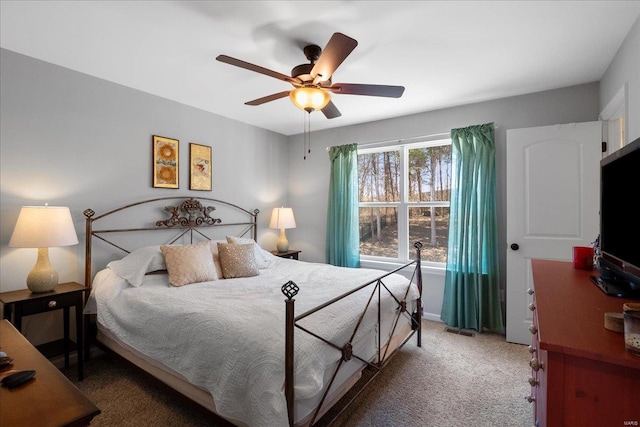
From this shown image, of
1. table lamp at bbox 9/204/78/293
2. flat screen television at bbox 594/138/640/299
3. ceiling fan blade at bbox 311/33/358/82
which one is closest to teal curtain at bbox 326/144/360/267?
ceiling fan blade at bbox 311/33/358/82

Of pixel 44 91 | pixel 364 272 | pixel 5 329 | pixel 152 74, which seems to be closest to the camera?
pixel 5 329

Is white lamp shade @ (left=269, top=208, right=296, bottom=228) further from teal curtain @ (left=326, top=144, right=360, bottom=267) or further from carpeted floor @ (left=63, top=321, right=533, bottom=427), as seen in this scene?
carpeted floor @ (left=63, top=321, right=533, bottom=427)

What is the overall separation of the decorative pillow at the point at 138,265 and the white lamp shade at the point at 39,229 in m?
0.46

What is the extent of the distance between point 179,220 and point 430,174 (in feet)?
10.2

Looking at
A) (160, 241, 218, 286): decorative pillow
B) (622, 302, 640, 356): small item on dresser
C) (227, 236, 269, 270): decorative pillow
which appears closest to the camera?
(622, 302, 640, 356): small item on dresser

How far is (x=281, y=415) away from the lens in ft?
4.25

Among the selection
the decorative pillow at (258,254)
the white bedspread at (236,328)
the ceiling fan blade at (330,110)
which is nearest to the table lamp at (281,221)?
the decorative pillow at (258,254)

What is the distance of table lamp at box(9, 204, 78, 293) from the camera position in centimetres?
212

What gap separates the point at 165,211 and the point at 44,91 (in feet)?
4.63

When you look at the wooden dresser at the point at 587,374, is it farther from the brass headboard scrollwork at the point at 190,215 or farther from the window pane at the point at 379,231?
the brass headboard scrollwork at the point at 190,215

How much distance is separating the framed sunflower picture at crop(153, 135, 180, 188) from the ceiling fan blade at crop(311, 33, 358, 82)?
2.09 meters

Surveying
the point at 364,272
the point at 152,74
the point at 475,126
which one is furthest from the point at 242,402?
the point at 475,126

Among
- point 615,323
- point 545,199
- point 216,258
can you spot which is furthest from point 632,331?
point 216,258

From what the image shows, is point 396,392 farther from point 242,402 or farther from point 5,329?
point 5,329
